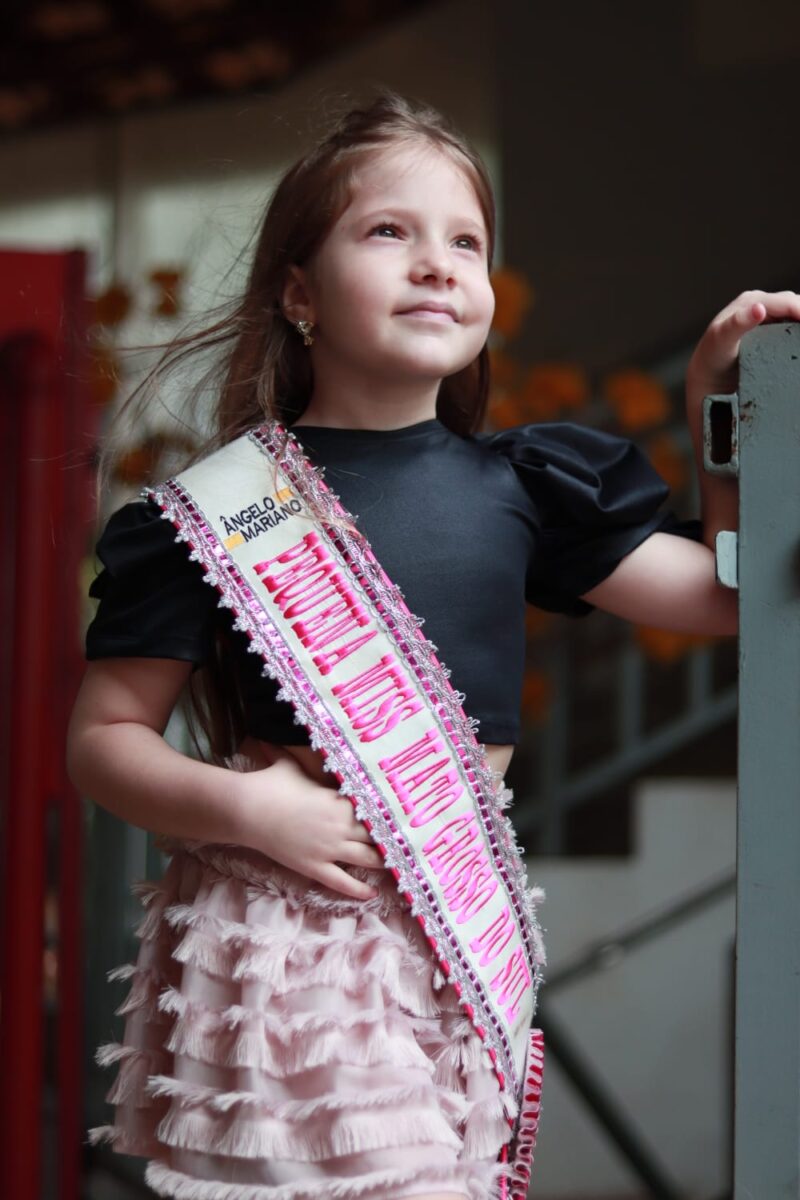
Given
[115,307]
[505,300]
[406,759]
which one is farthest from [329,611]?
[505,300]

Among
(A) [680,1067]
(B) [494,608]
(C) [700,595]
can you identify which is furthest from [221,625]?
(A) [680,1067]

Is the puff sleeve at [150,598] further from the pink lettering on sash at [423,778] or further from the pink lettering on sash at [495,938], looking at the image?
the pink lettering on sash at [495,938]

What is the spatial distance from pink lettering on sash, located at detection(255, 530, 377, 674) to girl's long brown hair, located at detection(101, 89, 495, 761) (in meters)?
0.07

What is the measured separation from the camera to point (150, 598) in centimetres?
110

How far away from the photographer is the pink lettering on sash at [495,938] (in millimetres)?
1074

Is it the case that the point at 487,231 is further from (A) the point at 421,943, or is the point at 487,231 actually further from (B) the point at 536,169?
(B) the point at 536,169

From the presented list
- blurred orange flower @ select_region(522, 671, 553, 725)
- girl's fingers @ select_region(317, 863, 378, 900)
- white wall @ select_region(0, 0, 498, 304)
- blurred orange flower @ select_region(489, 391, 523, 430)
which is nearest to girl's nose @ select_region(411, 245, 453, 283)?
girl's fingers @ select_region(317, 863, 378, 900)

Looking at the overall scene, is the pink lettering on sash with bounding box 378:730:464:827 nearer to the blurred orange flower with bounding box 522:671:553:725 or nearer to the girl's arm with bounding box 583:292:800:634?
the girl's arm with bounding box 583:292:800:634

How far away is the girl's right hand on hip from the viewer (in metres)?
1.02

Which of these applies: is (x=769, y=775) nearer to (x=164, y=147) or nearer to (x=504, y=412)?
(x=504, y=412)

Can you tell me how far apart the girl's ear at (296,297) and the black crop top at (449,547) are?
0.29ft

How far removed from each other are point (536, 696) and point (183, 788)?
73.5 inches

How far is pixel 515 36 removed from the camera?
12.3 feet

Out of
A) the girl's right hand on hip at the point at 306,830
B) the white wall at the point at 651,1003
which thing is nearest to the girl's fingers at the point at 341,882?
the girl's right hand on hip at the point at 306,830
